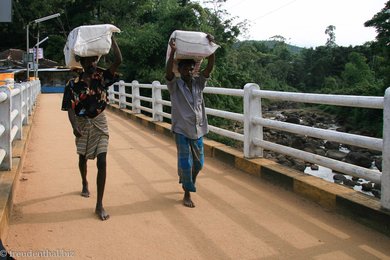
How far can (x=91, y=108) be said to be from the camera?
4.05 meters

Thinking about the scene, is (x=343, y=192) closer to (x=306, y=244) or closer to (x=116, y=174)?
(x=306, y=244)

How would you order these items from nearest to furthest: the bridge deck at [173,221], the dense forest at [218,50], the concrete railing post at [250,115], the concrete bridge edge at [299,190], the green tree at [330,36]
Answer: the bridge deck at [173,221], the concrete bridge edge at [299,190], the concrete railing post at [250,115], the dense forest at [218,50], the green tree at [330,36]

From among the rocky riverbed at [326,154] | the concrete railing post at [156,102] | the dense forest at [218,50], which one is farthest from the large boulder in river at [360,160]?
the concrete railing post at [156,102]

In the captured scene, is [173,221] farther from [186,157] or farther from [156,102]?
[156,102]

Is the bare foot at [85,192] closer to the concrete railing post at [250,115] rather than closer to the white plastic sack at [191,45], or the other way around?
the white plastic sack at [191,45]

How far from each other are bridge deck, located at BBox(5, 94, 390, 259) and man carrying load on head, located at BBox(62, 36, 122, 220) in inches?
17.2

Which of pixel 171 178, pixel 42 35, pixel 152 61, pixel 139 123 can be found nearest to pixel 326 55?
pixel 42 35

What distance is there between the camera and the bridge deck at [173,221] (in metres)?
3.30

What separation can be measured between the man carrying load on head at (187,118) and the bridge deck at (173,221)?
14.5 inches

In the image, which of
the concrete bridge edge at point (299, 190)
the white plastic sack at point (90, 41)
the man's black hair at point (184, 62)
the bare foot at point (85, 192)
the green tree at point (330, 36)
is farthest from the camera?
the green tree at point (330, 36)

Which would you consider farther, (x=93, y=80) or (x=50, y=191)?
(x=50, y=191)

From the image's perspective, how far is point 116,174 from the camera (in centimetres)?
572

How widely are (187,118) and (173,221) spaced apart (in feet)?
3.48

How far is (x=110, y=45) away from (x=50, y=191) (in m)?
1.97
